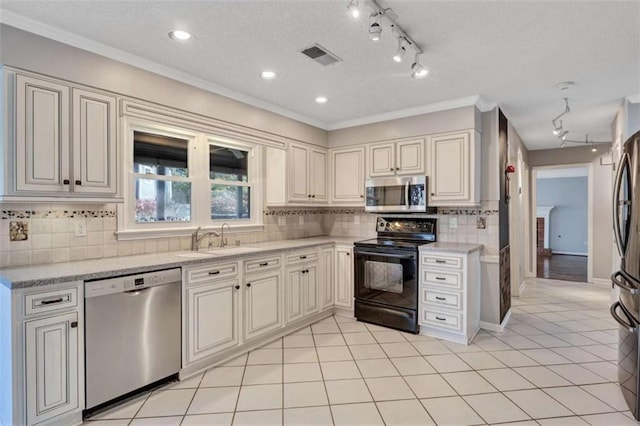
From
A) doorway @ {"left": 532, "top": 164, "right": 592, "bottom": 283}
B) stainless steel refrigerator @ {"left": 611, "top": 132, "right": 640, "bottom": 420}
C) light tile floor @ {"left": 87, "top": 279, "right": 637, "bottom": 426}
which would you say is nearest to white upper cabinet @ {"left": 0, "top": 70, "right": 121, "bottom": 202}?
light tile floor @ {"left": 87, "top": 279, "right": 637, "bottom": 426}

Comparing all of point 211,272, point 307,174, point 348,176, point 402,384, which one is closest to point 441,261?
point 402,384

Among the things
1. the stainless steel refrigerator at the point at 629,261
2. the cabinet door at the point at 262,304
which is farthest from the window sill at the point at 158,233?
the stainless steel refrigerator at the point at 629,261

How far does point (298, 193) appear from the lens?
162 inches

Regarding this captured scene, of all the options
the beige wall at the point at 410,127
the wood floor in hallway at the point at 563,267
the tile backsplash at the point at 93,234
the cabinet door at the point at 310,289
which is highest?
the beige wall at the point at 410,127

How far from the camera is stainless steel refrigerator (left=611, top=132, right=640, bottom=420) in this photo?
6.90 ft

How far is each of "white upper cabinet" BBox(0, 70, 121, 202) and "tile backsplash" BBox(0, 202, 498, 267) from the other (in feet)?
0.80

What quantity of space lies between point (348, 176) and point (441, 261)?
1.69m

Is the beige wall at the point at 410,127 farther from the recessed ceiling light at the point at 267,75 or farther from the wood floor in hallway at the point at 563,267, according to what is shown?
the wood floor in hallway at the point at 563,267

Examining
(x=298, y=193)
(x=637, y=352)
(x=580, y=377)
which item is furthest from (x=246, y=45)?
(x=580, y=377)

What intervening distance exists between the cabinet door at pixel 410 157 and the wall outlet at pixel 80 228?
316cm

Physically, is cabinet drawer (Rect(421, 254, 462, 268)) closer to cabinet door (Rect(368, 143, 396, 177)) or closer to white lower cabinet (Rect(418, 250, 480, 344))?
white lower cabinet (Rect(418, 250, 480, 344))

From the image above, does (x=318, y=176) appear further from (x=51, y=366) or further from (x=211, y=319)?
(x=51, y=366)

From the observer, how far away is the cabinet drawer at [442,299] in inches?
129

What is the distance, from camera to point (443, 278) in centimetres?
335
